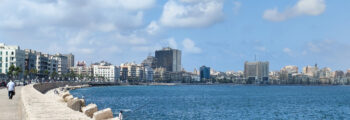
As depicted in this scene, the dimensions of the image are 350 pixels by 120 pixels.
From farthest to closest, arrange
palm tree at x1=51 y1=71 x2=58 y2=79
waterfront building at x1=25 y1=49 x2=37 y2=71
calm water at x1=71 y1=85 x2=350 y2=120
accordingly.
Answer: palm tree at x1=51 y1=71 x2=58 y2=79, waterfront building at x1=25 y1=49 x2=37 y2=71, calm water at x1=71 y1=85 x2=350 y2=120

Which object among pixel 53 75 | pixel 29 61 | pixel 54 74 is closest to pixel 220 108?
pixel 29 61

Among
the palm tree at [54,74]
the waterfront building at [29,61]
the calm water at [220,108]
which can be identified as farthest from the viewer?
the palm tree at [54,74]

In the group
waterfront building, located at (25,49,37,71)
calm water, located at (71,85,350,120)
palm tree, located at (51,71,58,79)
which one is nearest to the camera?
calm water, located at (71,85,350,120)

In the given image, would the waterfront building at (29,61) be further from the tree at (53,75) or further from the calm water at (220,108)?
the calm water at (220,108)

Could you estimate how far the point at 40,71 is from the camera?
191 metres

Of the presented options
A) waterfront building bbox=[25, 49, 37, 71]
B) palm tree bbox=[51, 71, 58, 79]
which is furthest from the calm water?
palm tree bbox=[51, 71, 58, 79]

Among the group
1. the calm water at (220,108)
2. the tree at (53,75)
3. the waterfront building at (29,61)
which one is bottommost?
the calm water at (220,108)

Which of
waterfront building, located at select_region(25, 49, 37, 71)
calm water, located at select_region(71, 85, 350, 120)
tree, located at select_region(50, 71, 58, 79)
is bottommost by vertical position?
calm water, located at select_region(71, 85, 350, 120)

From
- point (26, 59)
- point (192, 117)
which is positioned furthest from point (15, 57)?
point (192, 117)

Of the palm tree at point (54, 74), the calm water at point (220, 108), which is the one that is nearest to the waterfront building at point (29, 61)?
the palm tree at point (54, 74)

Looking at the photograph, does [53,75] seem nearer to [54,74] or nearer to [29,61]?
[54,74]

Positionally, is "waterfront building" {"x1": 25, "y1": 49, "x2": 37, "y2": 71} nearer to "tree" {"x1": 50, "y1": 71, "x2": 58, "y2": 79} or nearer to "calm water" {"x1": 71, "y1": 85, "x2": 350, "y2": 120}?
"tree" {"x1": 50, "y1": 71, "x2": 58, "y2": 79}

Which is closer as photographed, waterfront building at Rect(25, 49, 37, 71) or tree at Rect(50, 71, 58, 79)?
waterfront building at Rect(25, 49, 37, 71)

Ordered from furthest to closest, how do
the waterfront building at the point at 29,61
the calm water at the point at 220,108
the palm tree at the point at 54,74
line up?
the palm tree at the point at 54,74, the waterfront building at the point at 29,61, the calm water at the point at 220,108
